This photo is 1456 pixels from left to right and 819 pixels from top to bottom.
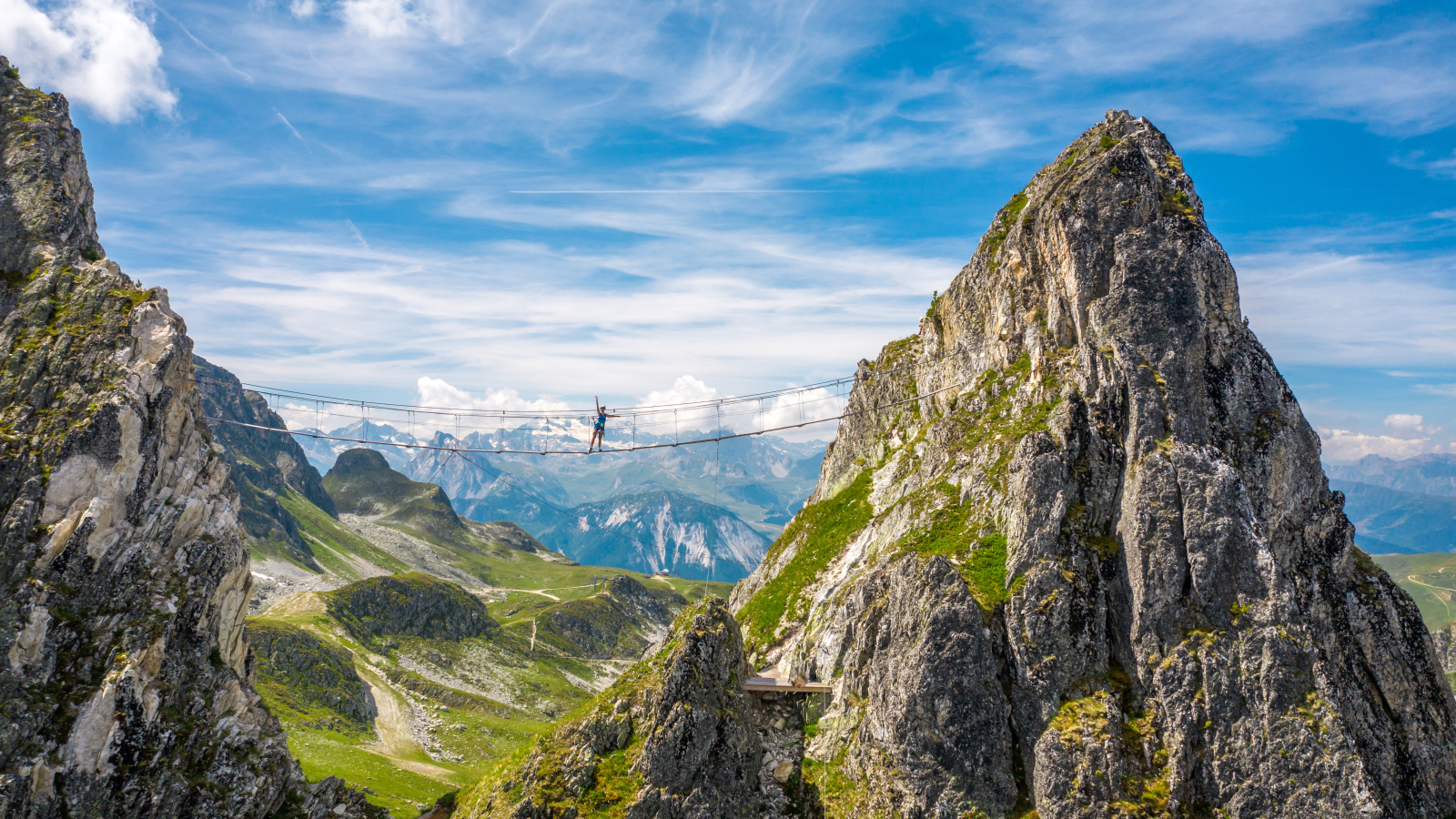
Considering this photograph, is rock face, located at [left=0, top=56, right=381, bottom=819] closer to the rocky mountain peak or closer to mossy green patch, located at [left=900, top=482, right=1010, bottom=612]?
the rocky mountain peak

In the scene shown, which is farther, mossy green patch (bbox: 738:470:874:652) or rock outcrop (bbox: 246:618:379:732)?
rock outcrop (bbox: 246:618:379:732)

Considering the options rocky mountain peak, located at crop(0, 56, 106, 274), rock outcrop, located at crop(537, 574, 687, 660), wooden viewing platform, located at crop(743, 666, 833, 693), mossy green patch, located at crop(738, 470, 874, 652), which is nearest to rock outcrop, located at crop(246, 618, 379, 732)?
rocky mountain peak, located at crop(0, 56, 106, 274)

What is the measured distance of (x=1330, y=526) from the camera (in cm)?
3825

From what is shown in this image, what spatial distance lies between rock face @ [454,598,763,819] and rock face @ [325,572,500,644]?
322 feet

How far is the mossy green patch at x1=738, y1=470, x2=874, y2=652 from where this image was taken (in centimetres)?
5206

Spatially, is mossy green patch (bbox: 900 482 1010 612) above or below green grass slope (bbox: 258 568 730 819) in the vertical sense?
above

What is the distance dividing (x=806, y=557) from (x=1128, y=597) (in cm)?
2536

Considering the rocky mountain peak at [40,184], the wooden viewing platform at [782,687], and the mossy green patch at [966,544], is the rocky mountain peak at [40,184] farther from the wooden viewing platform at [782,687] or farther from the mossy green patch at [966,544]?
the mossy green patch at [966,544]

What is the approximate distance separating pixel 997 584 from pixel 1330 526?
19340mm

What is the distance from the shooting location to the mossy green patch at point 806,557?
52.1 m

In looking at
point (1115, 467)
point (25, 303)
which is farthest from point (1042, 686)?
point (25, 303)

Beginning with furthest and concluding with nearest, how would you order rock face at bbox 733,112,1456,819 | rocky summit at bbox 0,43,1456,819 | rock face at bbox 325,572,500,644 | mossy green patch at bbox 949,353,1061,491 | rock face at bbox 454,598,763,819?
rock face at bbox 325,572,500,644 < mossy green patch at bbox 949,353,1061,491 < rock face at bbox 454,598,763,819 < rocky summit at bbox 0,43,1456,819 < rock face at bbox 733,112,1456,819

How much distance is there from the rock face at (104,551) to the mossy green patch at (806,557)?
106 ft

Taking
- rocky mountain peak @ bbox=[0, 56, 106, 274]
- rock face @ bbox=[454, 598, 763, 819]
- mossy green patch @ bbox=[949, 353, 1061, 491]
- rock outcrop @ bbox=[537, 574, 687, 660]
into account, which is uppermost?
rocky mountain peak @ bbox=[0, 56, 106, 274]
